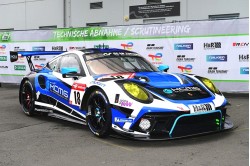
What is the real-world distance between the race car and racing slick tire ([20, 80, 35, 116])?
19.2 inches

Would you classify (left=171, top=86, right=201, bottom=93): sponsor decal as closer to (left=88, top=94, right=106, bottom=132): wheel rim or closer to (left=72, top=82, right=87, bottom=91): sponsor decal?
(left=88, top=94, right=106, bottom=132): wheel rim

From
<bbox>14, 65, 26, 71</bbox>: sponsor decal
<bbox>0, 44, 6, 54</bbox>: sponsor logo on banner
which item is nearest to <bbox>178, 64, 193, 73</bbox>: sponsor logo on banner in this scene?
<bbox>14, 65, 26, 71</bbox>: sponsor decal

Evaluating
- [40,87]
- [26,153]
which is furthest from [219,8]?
[26,153]

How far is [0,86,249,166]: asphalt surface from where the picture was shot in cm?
475

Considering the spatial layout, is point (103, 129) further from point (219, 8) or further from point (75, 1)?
point (75, 1)

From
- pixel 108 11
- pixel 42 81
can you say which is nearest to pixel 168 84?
pixel 42 81

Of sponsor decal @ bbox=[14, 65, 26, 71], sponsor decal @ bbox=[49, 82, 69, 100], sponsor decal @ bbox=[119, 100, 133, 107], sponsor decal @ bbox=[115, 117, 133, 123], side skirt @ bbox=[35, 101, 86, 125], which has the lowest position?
side skirt @ bbox=[35, 101, 86, 125]

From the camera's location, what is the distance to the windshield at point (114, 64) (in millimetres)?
6570

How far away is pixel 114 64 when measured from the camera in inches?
266

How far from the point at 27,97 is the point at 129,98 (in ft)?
11.4

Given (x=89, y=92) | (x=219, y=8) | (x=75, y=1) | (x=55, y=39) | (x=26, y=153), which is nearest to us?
(x=26, y=153)

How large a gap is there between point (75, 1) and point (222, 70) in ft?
36.8

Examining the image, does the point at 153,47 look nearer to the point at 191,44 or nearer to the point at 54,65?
the point at 191,44

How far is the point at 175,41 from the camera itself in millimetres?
10852
